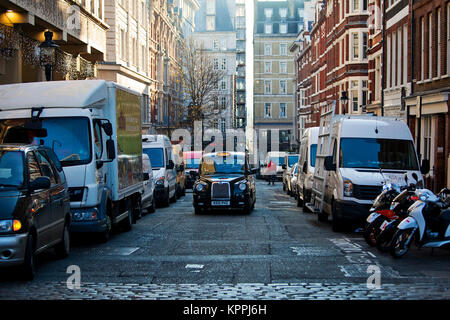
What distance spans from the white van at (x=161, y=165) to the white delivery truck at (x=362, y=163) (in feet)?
30.4

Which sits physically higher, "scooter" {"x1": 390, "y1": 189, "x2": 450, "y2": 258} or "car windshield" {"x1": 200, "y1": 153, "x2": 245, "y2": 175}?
"car windshield" {"x1": 200, "y1": 153, "x2": 245, "y2": 175}

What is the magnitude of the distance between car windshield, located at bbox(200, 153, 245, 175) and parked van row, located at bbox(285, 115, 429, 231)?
15.8 feet

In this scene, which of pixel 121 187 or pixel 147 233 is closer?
pixel 121 187

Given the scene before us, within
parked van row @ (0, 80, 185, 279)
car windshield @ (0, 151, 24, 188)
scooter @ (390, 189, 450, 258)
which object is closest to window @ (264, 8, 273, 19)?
parked van row @ (0, 80, 185, 279)

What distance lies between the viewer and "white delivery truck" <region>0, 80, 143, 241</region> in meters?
13.4

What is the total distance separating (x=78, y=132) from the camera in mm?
13711

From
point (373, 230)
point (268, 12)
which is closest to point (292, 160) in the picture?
point (373, 230)

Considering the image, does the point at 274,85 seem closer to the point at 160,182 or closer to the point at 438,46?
the point at 438,46

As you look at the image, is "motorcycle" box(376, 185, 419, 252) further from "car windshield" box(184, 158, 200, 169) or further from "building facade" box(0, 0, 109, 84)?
"car windshield" box(184, 158, 200, 169)

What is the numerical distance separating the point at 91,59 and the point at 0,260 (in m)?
26.2

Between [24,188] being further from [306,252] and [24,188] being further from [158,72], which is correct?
[158,72]

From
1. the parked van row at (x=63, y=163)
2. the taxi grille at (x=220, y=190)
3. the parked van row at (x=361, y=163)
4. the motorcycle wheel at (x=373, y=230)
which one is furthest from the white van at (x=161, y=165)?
the motorcycle wheel at (x=373, y=230)

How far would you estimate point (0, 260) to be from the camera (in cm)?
916
